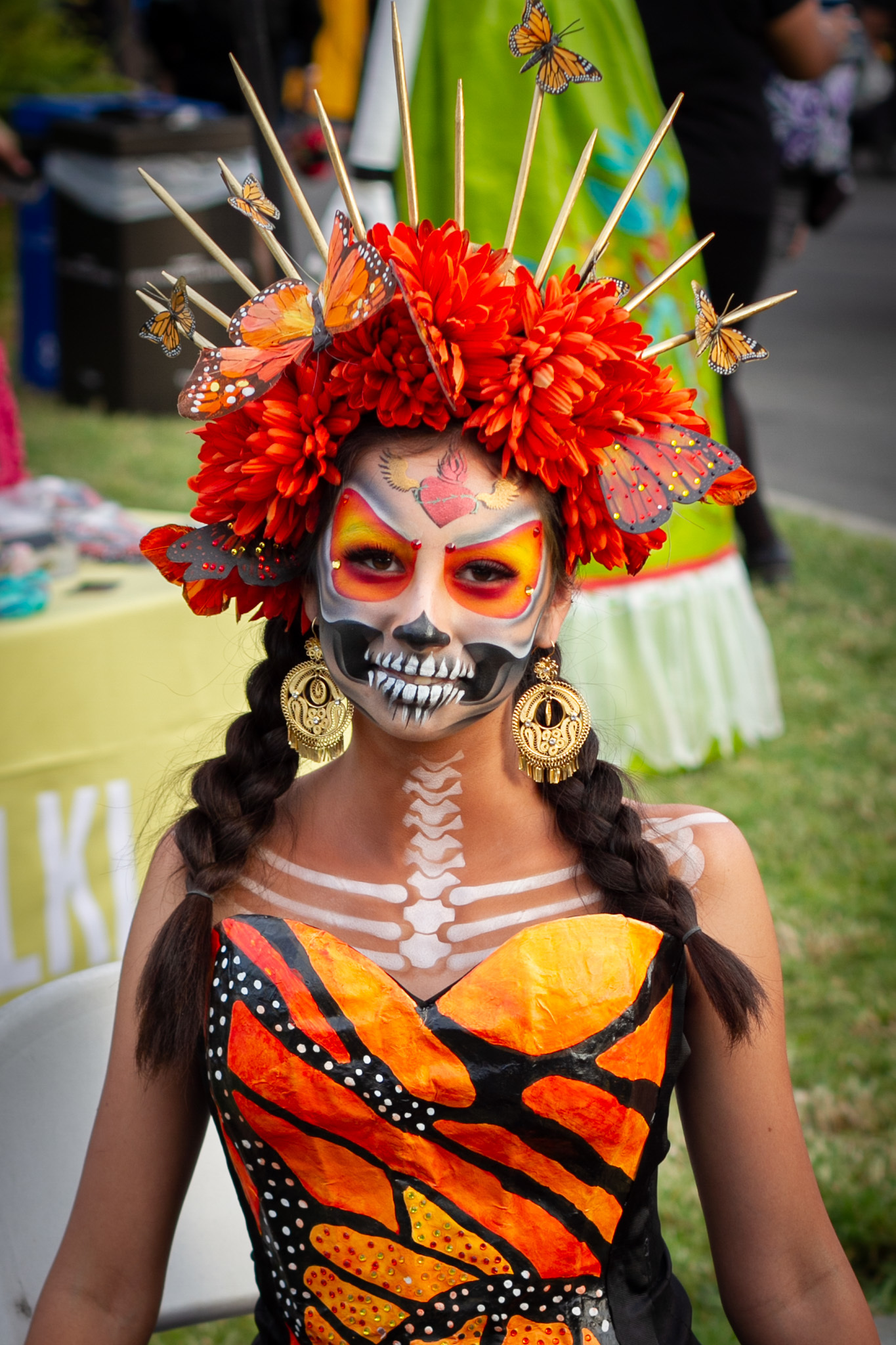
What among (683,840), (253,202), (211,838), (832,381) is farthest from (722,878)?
(832,381)

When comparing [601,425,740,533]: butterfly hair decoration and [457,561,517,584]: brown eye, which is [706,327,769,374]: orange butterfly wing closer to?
[601,425,740,533]: butterfly hair decoration

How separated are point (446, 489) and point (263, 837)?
1.71 ft

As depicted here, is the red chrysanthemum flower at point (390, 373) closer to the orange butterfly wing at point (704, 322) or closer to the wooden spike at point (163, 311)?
the wooden spike at point (163, 311)

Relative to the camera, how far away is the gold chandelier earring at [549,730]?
1626 mm

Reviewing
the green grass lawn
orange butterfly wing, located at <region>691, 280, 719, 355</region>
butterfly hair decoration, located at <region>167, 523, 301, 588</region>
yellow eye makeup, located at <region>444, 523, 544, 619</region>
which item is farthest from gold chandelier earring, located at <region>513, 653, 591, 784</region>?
the green grass lawn

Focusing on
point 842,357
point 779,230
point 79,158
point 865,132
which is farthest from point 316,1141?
point 865,132

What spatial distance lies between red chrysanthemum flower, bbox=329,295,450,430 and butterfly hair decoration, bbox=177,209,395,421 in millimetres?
34

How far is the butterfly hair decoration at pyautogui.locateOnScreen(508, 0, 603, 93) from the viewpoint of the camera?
1.64 metres

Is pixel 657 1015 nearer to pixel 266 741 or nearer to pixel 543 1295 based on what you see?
pixel 543 1295

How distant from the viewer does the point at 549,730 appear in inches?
64.1

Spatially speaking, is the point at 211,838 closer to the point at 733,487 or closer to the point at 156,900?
the point at 156,900

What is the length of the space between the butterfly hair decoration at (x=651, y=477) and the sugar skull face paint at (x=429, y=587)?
100mm

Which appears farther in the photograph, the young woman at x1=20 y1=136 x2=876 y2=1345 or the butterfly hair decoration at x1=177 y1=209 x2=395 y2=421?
the young woman at x1=20 y1=136 x2=876 y2=1345

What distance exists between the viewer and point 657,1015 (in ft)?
5.13
